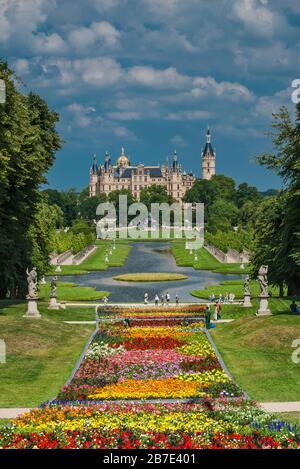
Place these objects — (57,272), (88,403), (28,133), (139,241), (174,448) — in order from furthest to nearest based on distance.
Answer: (139,241) → (57,272) → (28,133) → (88,403) → (174,448)

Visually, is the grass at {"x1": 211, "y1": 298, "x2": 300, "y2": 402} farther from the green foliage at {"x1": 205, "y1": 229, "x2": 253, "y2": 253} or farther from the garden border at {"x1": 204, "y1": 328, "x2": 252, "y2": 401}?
the green foliage at {"x1": 205, "y1": 229, "x2": 253, "y2": 253}

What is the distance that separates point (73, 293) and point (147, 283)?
11.5 meters

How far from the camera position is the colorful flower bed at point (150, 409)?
1507 cm

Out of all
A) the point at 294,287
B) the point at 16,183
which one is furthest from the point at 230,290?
the point at 16,183

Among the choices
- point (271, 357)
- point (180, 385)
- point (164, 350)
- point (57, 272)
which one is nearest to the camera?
point (180, 385)

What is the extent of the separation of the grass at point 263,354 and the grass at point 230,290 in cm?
1995

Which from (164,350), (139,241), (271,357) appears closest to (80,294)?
(164,350)

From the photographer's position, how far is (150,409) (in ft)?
61.2

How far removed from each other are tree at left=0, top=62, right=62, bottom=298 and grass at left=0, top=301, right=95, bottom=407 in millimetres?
4347

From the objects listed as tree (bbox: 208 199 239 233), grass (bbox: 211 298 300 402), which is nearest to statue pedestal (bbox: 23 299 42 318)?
grass (bbox: 211 298 300 402)

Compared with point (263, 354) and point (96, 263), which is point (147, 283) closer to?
point (96, 263)
